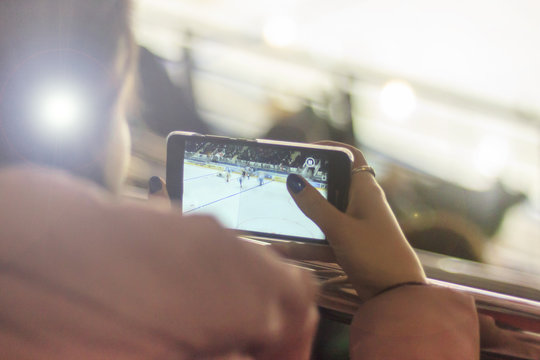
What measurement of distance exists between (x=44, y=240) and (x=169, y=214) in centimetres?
6

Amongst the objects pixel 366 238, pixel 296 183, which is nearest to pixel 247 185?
pixel 296 183

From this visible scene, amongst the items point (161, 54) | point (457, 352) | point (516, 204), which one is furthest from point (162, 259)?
point (161, 54)

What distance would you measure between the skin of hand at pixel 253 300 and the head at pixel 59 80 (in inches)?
8.4

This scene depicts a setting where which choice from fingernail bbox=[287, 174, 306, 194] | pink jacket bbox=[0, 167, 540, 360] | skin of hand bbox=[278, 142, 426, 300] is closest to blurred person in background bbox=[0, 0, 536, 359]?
pink jacket bbox=[0, 167, 540, 360]

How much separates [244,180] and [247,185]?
0.4 inches

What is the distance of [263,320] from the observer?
0.78 feet

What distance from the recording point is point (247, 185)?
0.74 m

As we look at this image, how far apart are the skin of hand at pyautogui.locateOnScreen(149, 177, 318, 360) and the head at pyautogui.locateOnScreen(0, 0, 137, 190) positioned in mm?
213

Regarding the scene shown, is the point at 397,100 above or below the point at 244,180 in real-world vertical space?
above

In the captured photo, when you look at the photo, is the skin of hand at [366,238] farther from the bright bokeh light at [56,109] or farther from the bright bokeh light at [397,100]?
the bright bokeh light at [397,100]

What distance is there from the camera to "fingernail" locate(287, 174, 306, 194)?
0.60 metres

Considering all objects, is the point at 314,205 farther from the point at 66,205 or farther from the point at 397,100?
the point at 397,100

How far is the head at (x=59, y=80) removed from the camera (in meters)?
0.34

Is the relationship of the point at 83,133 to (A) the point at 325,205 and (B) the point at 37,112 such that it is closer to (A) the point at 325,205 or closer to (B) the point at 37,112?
(B) the point at 37,112
